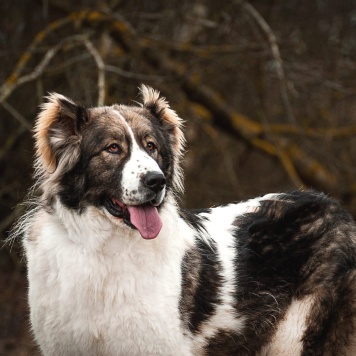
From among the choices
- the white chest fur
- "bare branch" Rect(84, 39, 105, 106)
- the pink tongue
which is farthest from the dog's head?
"bare branch" Rect(84, 39, 105, 106)

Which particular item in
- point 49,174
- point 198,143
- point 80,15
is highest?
point 80,15

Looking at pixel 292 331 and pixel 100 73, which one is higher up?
pixel 100 73

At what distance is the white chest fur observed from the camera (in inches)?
214

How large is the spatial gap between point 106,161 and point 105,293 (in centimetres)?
92

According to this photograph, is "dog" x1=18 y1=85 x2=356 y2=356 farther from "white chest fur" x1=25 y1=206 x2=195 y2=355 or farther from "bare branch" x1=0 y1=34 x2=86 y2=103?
"bare branch" x1=0 y1=34 x2=86 y2=103

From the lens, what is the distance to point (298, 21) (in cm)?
1538

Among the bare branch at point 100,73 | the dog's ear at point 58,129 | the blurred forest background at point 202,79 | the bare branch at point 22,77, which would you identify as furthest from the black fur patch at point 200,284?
the bare branch at point 22,77

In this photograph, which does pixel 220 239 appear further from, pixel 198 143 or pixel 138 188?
pixel 198 143

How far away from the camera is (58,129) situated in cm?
573

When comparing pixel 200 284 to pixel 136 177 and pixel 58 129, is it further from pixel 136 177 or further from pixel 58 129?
pixel 58 129

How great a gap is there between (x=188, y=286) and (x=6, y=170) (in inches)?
247

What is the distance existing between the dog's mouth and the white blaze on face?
0.30ft

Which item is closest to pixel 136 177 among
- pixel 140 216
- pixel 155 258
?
pixel 140 216

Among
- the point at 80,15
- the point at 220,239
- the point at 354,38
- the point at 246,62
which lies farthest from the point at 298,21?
the point at 220,239
